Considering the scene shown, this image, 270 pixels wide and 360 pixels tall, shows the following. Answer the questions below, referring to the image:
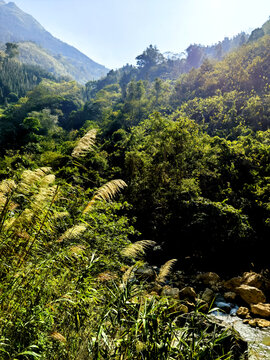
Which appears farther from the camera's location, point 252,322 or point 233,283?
point 233,283

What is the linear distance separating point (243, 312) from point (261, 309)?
489 mm

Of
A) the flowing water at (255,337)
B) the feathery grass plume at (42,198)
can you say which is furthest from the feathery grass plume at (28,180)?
the flowing water at (255,337)

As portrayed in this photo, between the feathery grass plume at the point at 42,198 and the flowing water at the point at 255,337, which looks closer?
the feathery grass plume at the point at 42,198

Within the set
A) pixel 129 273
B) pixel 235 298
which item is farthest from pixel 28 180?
pixel 235 298

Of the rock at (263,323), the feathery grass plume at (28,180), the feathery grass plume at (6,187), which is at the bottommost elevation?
the rock at (263,323)

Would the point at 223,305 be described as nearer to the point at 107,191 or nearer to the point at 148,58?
the point at 107,191

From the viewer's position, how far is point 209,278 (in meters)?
8.77

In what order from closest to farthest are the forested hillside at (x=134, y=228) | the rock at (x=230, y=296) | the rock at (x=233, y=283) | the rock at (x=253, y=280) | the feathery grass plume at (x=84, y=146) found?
the forested hillside at (x=134, y=228) → the feathery grass plume at (x=84, y=146) → the rock at (x=230, y=296) → the rock at (x=253, y=280) → the rock at (x=233, y=283)

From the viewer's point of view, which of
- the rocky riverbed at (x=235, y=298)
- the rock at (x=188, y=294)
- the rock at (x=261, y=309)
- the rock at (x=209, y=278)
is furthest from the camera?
the rock at (x=209, y=278)

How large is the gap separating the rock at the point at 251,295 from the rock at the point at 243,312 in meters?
0.42

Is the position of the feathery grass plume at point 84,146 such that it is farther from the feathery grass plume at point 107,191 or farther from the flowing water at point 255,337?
the flowing water at point 255,337

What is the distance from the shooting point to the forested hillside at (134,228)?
2.12 metres

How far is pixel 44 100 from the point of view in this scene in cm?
5381

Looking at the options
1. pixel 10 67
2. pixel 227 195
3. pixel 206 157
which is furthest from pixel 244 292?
pixel 10 67
